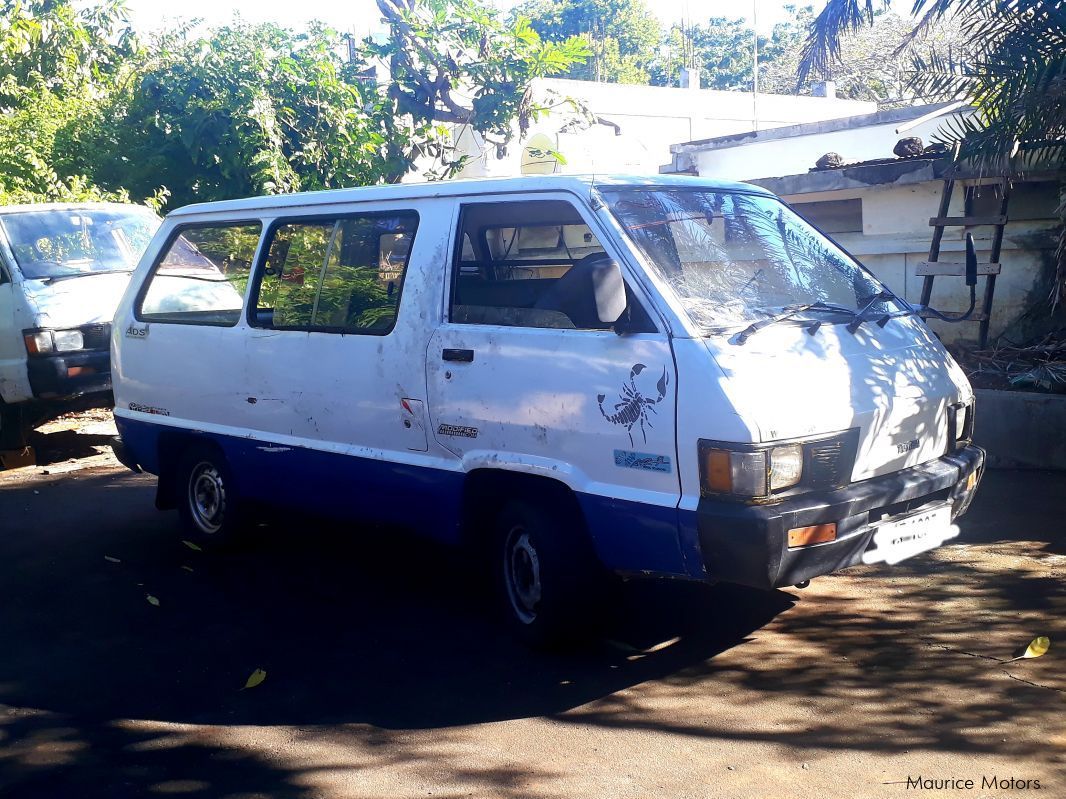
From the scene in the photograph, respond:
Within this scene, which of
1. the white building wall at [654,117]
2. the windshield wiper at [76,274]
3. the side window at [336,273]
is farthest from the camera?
the white building wall at [654,117]

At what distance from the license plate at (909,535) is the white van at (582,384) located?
0.04ft

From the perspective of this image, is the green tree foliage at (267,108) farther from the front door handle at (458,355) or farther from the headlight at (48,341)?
the front door handle at (458,355)

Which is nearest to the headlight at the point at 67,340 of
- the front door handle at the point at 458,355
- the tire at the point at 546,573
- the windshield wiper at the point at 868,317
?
the front door handle at the point at 458,355

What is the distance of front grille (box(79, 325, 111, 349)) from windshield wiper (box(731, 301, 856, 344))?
20.6ft

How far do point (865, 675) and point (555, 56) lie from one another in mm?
9777

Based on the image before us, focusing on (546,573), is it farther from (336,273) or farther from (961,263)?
(961,263)

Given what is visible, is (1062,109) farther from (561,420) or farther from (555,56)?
(555,56)

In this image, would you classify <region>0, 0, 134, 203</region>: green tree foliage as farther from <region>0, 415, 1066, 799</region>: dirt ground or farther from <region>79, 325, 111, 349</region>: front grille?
<region>0, 415, 1066, 799</region>: dirt ground

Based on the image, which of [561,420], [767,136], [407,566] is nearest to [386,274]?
[561,420]

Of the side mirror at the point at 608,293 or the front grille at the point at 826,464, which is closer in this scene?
the front grille at the point at 826,464

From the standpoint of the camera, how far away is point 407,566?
6.36 meters

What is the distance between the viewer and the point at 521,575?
4.97 metres

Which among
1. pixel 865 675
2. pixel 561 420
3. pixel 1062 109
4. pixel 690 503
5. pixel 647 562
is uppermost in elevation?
pixel 1062 109

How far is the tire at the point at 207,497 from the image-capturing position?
6.43m
